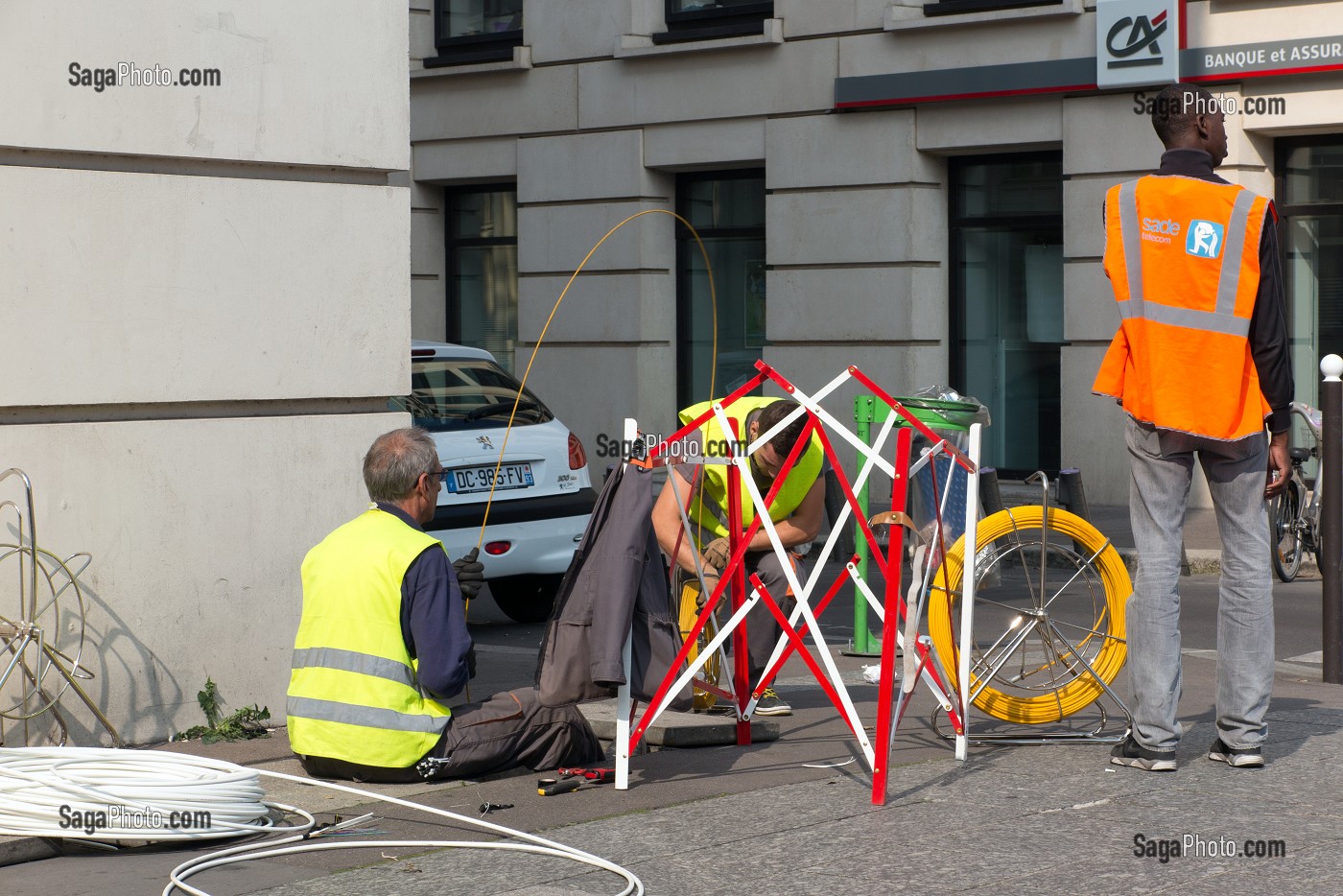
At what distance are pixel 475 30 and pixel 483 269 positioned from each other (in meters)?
2.59

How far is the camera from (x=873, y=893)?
4566 millimetres

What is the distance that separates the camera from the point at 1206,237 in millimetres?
5836

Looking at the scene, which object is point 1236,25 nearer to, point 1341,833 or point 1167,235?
point 1167,235

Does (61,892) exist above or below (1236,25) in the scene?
below

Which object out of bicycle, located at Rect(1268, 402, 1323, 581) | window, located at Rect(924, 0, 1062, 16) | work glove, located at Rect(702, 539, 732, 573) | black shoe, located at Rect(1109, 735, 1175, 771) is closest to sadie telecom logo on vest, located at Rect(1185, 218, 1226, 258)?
black shoe, located at Rect(1109, 735, 1175, 771)

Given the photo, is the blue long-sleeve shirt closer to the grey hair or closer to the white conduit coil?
the grey hair

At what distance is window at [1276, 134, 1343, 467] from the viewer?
603 inches

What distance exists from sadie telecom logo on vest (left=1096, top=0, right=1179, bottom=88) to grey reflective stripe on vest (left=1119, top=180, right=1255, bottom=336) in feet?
31.9

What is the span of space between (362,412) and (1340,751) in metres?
3.74

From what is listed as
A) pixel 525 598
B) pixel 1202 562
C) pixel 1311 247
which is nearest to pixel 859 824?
pixel 525 598

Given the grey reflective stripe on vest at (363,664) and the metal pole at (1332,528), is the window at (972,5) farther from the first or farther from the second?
the grey reflective stripe on vest at (363,664)

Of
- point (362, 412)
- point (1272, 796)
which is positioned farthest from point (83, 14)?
point (1272, 796)

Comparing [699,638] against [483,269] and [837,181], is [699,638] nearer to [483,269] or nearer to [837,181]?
[837,181]

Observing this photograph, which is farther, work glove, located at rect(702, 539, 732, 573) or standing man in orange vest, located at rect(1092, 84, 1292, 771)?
work glove, located at rect(702, 539, 732, 573)
